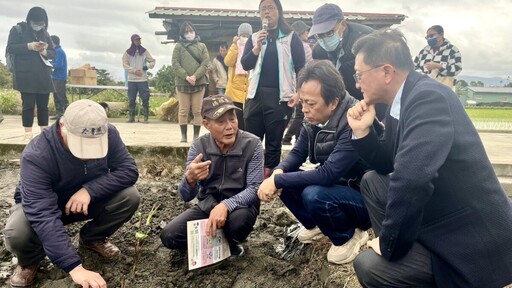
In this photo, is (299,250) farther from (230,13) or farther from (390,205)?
(230,13)

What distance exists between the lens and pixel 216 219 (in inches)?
107

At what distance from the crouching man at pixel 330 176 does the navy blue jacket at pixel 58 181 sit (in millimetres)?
1009

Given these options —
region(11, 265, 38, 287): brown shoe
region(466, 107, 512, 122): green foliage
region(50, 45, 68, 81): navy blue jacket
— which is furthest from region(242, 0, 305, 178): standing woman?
region(50, 45, 68, 81): navy blue jacket

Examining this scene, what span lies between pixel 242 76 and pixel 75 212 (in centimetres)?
334

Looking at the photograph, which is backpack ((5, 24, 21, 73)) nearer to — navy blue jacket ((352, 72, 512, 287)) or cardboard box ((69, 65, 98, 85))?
navy blue jacket ((352, 72, 512, 287))

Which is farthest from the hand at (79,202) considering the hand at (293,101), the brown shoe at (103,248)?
the hand at (293,101)

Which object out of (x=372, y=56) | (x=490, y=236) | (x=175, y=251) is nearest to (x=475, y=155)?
(x=490, y=236)

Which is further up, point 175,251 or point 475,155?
point 475,155

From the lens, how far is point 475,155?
5.44ft

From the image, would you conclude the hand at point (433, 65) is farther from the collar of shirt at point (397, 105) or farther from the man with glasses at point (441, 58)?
the collar of shirt at point (397, 105)

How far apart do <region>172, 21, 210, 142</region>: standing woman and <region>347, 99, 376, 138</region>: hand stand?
3.77 meters

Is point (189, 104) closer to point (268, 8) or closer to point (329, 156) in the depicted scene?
point (268, 8)

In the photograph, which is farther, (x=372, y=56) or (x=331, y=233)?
(x=331, y=233)

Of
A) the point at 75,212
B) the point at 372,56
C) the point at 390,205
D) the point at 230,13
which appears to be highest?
the point at 230,13
